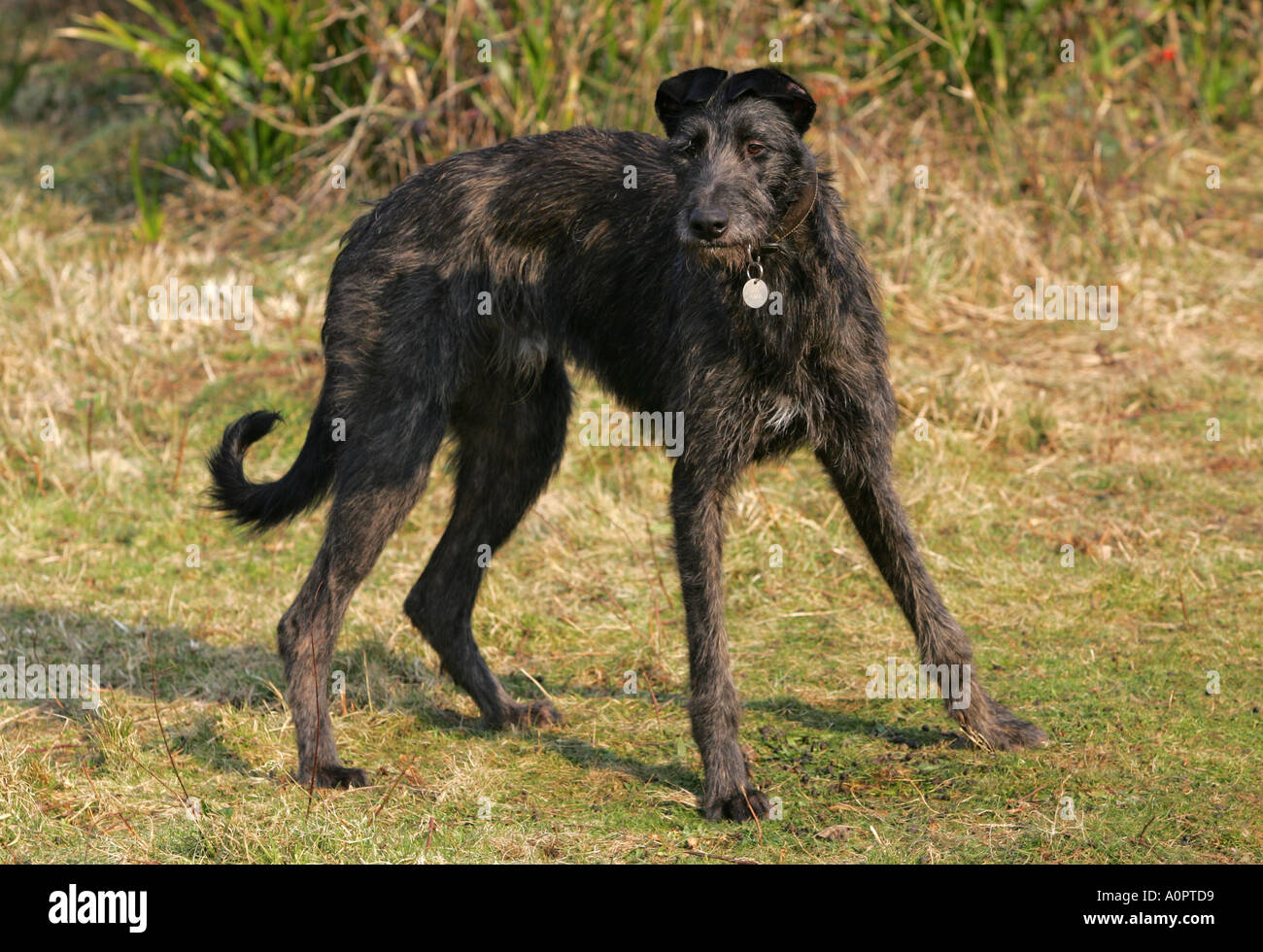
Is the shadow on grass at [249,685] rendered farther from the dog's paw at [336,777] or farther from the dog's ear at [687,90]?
the dog's ear at [687,90]

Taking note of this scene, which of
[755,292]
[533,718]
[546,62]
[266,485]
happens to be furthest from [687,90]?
[546,62]

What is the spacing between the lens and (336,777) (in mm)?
4734

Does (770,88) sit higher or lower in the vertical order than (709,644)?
higher

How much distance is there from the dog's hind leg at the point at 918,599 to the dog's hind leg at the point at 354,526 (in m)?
1.37

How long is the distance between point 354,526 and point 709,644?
51.1 inches

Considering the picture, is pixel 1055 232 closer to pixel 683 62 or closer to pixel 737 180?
pixel 683 62

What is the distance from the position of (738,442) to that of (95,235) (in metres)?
6.50

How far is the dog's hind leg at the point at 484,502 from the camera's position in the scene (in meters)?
5.30

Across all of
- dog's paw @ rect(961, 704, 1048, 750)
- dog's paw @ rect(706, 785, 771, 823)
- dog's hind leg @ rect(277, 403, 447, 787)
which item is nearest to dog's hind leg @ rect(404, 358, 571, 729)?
dog's hind leg @ rect(277, 403, 447, 787)

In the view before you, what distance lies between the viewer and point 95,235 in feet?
31.5

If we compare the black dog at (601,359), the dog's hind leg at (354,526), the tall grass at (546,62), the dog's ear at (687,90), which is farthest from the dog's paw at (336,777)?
the tall grass at (546,62)

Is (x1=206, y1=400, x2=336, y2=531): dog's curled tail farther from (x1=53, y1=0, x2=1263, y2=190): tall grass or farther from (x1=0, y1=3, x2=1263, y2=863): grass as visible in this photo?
(x1=53, y1=0, x2=1263, y2=190): tall grass

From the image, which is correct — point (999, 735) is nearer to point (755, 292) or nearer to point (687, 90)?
point (755, 292)

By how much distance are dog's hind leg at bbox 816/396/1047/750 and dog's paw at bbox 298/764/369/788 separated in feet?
5.97
